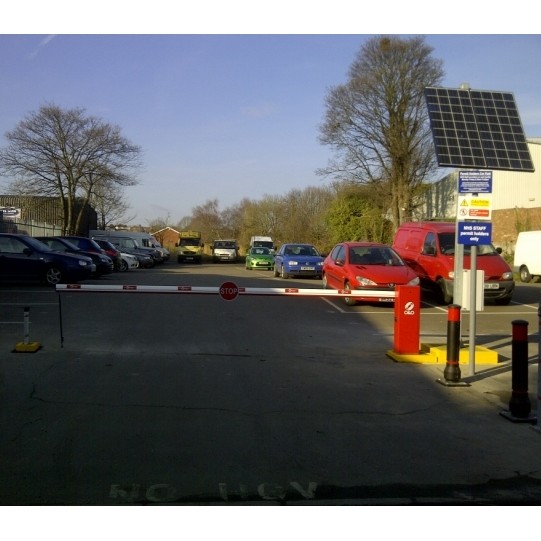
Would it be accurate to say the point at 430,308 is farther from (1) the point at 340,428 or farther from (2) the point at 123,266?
(2) the point at 123,266

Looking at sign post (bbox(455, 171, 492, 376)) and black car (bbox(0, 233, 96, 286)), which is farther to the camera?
black car (bbox(0, 233, 96, 286))

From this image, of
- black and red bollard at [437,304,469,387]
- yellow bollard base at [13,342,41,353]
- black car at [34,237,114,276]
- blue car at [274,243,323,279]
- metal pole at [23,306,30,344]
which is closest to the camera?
black and red bollard at [437,304,469,387]

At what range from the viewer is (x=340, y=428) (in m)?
6.36

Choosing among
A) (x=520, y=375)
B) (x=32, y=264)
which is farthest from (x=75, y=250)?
(x=520, y=375)

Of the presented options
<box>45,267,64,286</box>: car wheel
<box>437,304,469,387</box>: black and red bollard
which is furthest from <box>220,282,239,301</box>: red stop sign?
<box>45,267,64,286</box>: car wheel

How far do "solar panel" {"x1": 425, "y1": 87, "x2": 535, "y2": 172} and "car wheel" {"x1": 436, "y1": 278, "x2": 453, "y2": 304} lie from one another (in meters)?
7.22

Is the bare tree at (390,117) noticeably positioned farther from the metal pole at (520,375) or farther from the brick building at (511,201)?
the metal pole at (520,375)

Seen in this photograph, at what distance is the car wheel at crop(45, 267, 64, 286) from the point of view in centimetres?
2022

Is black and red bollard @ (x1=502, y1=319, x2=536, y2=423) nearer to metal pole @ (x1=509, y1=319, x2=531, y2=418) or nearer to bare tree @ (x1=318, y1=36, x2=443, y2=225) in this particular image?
metal pole @ (x1=509, y1=319, x2=531, y2=418)

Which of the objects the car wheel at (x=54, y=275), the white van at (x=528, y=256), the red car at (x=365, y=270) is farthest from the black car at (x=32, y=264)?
the white van at (x=528, y=256)

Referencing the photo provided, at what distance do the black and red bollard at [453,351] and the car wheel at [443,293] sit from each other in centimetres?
858

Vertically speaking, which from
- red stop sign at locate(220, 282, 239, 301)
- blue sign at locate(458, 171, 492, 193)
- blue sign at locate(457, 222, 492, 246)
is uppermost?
blue sign at locate(458, 171, 492, 193)

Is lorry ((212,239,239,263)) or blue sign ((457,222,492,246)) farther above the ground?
blue sign ((457,222,492,246))

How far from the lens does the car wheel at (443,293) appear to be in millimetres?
16700
